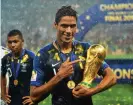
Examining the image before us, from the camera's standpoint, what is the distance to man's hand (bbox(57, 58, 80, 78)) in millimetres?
3400

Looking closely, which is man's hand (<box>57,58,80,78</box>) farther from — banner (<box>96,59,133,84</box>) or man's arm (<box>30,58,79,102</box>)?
banner (<box>96,59,133,84</box>)

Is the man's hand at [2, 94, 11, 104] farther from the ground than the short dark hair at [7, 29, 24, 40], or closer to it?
closer to it

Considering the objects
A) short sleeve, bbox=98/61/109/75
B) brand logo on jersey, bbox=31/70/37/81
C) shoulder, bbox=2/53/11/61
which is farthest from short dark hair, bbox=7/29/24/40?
short sleeve, bbox=98/61/109/75

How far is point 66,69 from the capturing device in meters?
3.41

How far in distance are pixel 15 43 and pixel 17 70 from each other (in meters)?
0.24

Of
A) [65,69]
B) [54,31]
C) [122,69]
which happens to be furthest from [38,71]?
[122,69]

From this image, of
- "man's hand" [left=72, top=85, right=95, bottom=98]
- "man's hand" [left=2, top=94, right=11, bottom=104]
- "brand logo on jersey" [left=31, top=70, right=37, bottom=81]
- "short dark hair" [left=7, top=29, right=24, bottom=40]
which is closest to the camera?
"man's hand" [left=72, top=85, right=95, bottom=98]

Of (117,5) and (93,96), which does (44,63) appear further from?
(117,5)

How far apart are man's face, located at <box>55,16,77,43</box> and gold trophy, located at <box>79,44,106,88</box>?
20cm

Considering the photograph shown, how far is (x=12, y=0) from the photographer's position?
3.65 meters

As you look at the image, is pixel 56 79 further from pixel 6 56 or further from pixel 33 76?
pixel 6 56

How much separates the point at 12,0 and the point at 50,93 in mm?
880

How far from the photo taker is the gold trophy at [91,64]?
3.40 m

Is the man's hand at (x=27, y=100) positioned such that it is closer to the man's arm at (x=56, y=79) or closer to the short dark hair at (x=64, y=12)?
the man's arm at (x=56, y=79)
